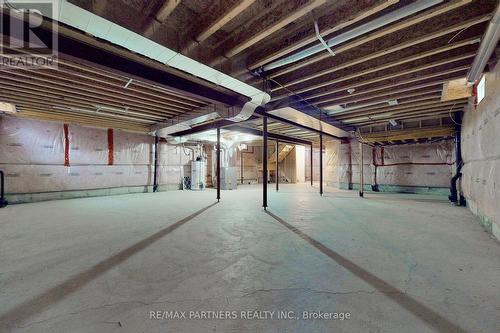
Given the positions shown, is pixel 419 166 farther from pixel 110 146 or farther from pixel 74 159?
pixel 74 159

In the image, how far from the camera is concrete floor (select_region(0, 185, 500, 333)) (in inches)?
46.8

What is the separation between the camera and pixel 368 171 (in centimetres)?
814

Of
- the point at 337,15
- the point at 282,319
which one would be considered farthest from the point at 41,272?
the point at 337,15

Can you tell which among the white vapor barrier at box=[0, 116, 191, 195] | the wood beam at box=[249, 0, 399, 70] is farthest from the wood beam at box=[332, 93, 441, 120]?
the white vapor barrier at box=[0, 116, 191, 195]

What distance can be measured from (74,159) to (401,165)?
10306 mm

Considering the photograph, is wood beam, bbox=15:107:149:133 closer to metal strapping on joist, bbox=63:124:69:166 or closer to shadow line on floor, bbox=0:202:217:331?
metal strapping on joist, bbox=63:124:69:166

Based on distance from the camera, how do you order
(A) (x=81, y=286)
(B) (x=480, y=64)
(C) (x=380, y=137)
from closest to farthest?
(A) (x=81, y=286)
(B) (x=480, y=64)
(C) (x=380, y=137)

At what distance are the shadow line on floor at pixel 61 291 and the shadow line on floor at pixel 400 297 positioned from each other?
1939 mm

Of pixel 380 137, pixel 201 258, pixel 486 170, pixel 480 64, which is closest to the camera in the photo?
pixel 201 258

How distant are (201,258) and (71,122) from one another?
6.51 metres

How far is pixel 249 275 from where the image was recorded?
5.56 ft

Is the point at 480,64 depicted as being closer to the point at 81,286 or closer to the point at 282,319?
the point at 282,319

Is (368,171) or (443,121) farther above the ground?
(443,121)

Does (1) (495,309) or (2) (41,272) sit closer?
(1) (495,309)
